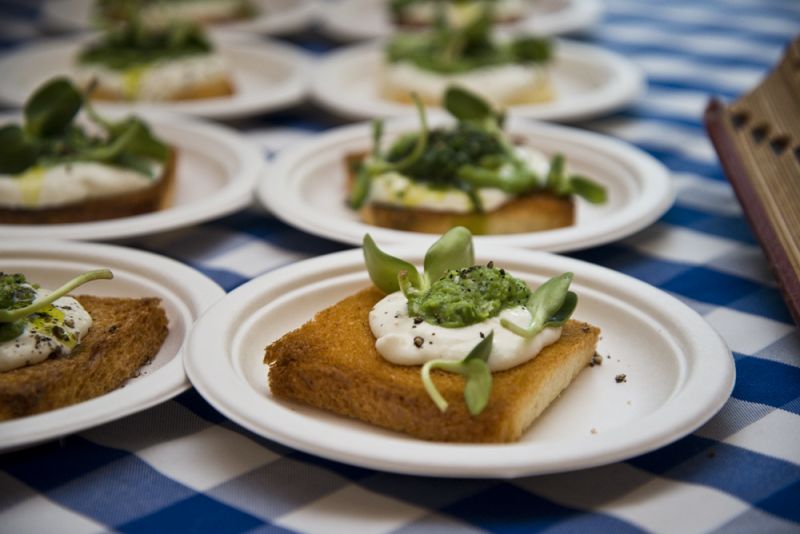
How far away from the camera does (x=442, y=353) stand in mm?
1771

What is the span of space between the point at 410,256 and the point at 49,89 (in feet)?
4.36

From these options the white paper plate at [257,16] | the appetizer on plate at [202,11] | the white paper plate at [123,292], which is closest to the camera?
the white paper plate at [123,292]

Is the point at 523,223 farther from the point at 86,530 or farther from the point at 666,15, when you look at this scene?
the point at 666,15

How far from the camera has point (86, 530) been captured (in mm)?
1560

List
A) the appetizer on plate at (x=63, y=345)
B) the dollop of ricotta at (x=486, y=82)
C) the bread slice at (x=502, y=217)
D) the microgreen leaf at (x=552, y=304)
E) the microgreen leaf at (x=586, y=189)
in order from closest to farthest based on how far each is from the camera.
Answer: the appetizer on plate at (x=63, y=345)
the microgreen leaf at (x=552, y=304)
the bread slice at (x=502, y=217)
the microgreen leaf at (x=586, y=189)
the dollop of ricotta at (x=486, y=82)

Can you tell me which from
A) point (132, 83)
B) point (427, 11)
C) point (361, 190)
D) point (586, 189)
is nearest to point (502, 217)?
point (586, 189)

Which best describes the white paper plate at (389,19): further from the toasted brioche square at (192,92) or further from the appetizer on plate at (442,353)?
the appetizer on plate at (442,353)

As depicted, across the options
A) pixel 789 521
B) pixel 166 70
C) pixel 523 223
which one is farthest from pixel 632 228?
pixel 166 70

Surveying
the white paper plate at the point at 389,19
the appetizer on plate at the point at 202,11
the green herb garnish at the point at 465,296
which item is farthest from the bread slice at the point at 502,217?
the appetizer on plate at the point at 202,11

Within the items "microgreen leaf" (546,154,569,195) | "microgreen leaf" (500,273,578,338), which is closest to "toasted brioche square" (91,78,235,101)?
"microgreen leaf" (546,154,569,195)

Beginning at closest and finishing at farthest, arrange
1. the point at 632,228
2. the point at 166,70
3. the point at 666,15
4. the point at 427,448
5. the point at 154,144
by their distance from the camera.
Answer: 1. the point at 427,448
2. the point at 632,228
3. the point at 154,144
4. the point at 166,70
5. the point at 666,15

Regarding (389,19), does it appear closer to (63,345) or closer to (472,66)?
(472,66)

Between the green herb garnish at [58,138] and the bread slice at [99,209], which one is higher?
the green herb garnish at [58,138]

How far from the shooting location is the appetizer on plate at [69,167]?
2738mm
